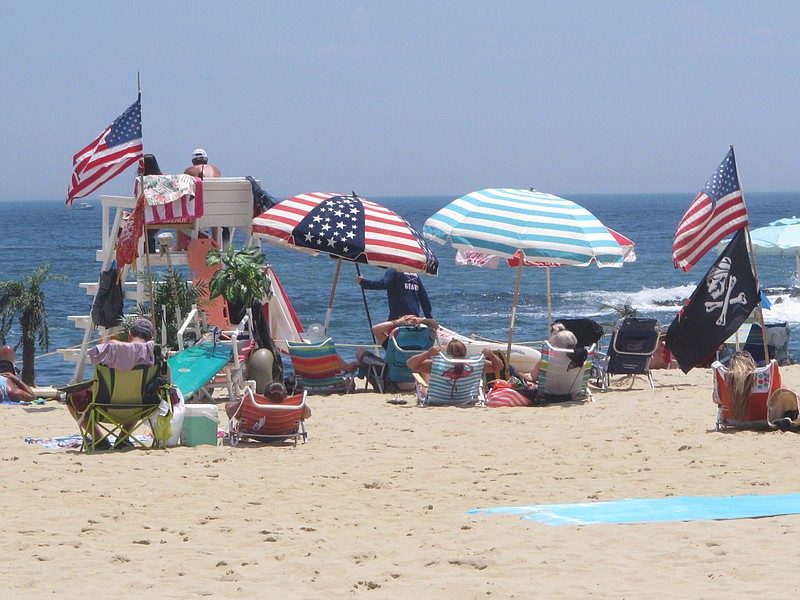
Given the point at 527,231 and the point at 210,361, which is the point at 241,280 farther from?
the point at 527,231

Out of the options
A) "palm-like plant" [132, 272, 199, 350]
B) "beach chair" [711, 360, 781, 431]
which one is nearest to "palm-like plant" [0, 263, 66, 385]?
"palm-like plant" [132, 272, 199, 350]

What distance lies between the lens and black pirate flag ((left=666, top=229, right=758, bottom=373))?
959 cm

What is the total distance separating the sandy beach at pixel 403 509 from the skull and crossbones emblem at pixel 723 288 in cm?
95

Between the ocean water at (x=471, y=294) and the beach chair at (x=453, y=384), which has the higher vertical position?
the beach chair at (x=453, y=384)

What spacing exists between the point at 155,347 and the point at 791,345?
16.6m

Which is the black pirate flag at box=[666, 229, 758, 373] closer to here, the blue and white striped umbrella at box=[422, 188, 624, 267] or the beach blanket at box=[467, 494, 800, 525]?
the blue and white striped umbrella at box=[422, 188, 624, 267]

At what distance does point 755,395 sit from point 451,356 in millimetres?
2952

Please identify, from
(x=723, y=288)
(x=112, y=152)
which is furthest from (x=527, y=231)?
(x=112, y=152)

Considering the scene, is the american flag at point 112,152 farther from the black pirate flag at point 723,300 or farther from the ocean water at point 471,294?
the ocean water at point 471,294

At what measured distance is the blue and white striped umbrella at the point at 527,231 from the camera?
1090 cm

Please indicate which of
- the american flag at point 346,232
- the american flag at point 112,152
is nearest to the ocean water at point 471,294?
the american flag at point 346,232

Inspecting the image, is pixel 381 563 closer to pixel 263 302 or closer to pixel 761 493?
pixel 761 493

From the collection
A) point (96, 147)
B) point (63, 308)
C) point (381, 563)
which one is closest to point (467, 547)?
point (381, 563)

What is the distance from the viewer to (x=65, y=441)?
871cm
